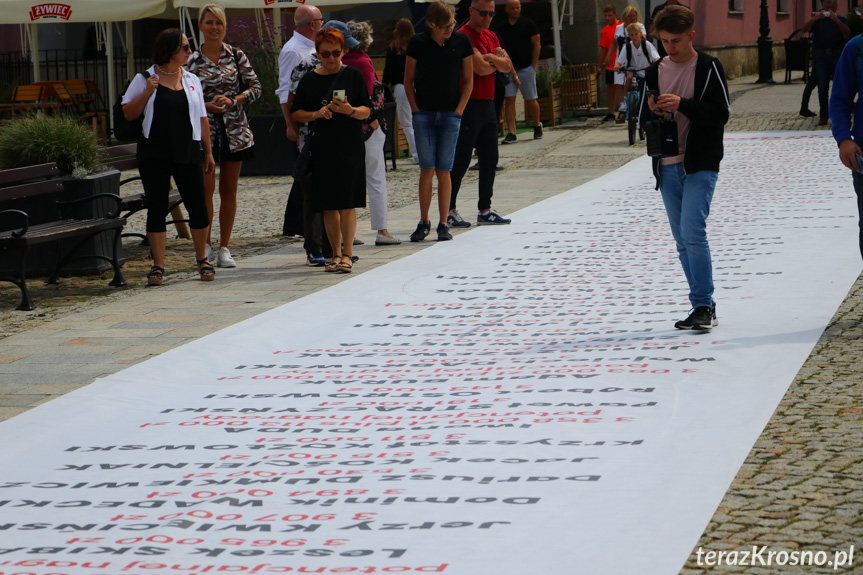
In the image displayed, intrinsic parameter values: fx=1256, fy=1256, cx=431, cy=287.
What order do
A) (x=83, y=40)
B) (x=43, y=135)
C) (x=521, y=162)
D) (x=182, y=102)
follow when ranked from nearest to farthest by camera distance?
(x=182, y=102)
(x=43, y=135)
(x=521, y=162)
(x=83, y=40)

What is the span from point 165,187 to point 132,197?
1.72 meters

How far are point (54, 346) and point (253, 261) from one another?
3024 millimetres

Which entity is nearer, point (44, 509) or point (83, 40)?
point (44, 509)

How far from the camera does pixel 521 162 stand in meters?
16.8

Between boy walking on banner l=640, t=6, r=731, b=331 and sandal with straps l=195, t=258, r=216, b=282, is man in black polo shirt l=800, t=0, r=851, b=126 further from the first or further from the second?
boy walking on banner l=640, t=6, r=731, b=331

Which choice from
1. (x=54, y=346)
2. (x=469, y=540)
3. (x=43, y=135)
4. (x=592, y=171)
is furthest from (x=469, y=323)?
(x=592, y=171)

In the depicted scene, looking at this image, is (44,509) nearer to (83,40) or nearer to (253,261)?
(253,261)

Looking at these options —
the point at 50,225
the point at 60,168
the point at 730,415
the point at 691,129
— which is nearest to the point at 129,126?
the point at 50,225

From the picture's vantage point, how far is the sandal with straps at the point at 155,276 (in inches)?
352

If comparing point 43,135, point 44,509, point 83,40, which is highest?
point 83,40

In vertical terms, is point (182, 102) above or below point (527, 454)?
above

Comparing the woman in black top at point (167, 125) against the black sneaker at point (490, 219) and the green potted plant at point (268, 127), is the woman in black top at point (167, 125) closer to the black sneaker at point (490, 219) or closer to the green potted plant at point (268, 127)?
the black sneaker at point (490, 219)

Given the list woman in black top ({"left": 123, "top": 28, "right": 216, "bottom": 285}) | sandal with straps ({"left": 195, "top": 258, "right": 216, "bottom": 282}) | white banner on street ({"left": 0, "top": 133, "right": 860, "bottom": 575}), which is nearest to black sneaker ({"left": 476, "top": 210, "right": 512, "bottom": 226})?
white banner on street ({"left": 0, "top": 133, "right": 860, "bottom": 575})

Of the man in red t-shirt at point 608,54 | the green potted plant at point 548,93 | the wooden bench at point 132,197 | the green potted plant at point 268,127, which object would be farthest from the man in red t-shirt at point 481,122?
the green potted plant at point 548,93
